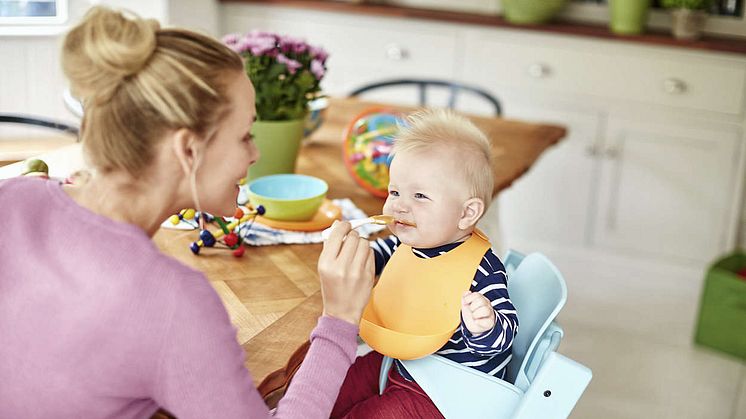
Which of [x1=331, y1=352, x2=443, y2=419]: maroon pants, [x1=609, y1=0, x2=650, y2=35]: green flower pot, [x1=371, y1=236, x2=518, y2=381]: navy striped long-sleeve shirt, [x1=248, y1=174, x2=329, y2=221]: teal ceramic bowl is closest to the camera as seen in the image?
[x1=371, y1=236, x2=518, y2=381]: navy striped long-sleeve shirt

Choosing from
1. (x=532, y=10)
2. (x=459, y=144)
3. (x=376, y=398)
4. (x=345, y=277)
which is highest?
(x=532, y=10)

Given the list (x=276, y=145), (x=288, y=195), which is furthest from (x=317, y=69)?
(x=288, y=195)

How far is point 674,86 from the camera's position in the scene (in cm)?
336

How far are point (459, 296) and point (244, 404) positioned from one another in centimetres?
48

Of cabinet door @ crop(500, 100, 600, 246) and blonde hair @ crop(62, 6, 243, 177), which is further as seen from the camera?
cabinet door @ crop(500, 100, 600, 246)

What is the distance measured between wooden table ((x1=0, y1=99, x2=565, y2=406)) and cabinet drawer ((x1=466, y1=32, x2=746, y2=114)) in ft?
3.84

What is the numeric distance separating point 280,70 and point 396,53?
1.95 m

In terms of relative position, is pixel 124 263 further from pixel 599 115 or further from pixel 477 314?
pixel 599 115

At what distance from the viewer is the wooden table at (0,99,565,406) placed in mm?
1323

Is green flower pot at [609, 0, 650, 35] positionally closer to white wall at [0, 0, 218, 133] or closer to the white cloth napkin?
white wall at [0, 0, 218, 133]

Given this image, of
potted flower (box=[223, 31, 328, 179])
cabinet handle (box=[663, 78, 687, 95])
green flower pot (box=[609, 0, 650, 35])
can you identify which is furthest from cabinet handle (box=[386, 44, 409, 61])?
potted flower (box=[223, 31, 328, 179])

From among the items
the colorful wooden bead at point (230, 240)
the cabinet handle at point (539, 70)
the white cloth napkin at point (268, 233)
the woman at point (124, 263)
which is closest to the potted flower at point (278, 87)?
the white cloth napkin at point (268, 233)

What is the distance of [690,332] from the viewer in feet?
10.7

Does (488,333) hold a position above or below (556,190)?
above
